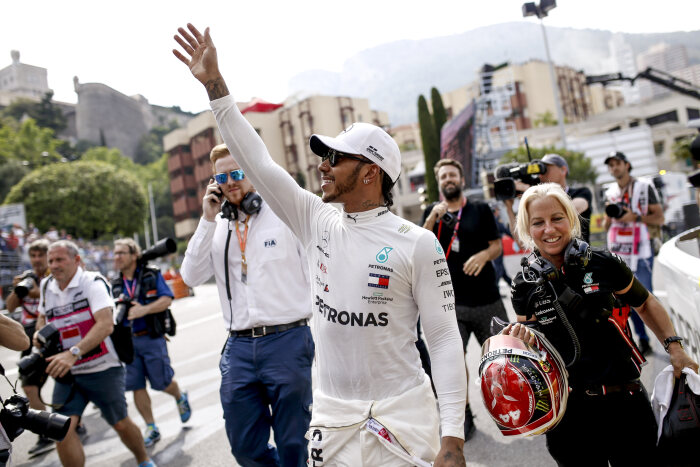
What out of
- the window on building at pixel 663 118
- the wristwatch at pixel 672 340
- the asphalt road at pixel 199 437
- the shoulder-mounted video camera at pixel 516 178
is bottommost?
the asphalt road at pixel 199 437

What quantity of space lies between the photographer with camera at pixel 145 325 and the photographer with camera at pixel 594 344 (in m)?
4.71

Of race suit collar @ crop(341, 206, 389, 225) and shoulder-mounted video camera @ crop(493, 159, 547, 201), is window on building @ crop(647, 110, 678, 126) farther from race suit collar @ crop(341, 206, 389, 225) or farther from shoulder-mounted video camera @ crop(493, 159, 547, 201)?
race suit collar @ crop(341, 206, 389, 225)

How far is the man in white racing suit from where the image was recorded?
7.18 ft

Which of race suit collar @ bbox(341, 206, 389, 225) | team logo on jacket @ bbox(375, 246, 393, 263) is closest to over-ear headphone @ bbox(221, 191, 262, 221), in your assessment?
race suit collar @ bbox(341, 206, 389, 225)

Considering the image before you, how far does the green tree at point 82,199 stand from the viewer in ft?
142

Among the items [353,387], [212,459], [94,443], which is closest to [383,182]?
[353,387]

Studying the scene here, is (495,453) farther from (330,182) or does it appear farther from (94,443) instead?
(94,443)

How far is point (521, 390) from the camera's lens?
2.33 meters

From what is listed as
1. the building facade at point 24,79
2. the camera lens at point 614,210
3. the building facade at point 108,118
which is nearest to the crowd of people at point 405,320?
the camera lens at point 614,210

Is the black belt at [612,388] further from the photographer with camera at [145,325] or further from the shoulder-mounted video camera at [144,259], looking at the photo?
the photographer with camera at [145,325]

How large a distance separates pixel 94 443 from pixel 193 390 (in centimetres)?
179

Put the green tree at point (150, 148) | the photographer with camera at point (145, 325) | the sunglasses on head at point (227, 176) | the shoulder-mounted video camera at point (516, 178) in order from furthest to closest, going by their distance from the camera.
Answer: the green tree at point (150, 148)
the photographer with camera at point (145, 325)
the shoulder-mounted video camera at point (516, 178)
the sunglasses on head at point (227, 176)

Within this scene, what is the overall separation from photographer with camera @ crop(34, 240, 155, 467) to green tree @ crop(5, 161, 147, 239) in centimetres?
4287

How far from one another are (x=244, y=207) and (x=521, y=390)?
215cm
